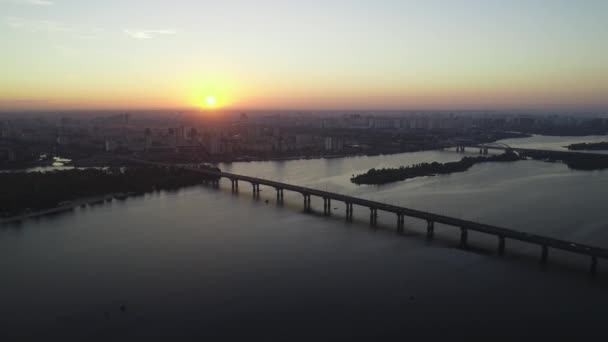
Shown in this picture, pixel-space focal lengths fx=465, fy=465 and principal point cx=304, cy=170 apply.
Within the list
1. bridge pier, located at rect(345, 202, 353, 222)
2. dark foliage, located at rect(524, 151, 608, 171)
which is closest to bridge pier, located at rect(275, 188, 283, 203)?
bridge pier, located at rect(345, 202, 353, 222)

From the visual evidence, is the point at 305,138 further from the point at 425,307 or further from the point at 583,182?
the point at 425,307

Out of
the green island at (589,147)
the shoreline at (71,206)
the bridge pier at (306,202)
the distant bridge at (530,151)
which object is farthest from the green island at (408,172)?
the shoreline at (71,206)

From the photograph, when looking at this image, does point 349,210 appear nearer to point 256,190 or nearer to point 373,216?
point 373,216

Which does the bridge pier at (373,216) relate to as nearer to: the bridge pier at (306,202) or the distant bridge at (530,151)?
the bridge pier at (306,202)

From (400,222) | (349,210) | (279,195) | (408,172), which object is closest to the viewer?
(400,222)

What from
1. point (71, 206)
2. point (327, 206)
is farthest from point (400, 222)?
point (71, 206)

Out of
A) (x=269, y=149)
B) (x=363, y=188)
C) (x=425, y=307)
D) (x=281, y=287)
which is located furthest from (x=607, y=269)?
(x=269, y=149)
